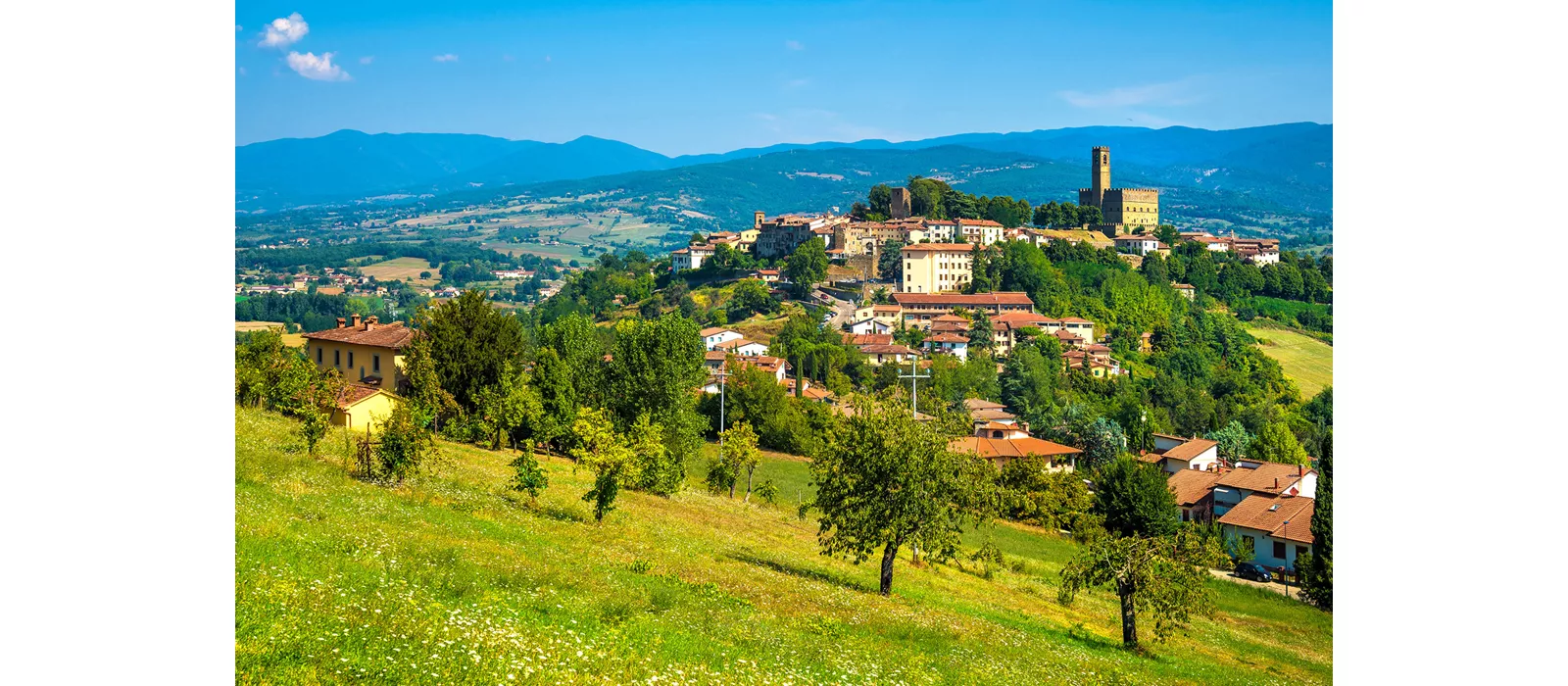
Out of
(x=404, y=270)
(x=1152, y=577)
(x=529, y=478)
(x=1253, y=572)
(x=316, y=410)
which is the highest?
(x=404, y=270)

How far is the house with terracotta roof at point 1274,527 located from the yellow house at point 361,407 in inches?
697

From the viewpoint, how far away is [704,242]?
76.9 meters

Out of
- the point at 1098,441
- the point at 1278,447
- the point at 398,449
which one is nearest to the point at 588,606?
the point at 398,449

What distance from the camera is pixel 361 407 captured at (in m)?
16.0

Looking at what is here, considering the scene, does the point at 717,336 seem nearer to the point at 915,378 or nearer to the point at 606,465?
the point at 915,378

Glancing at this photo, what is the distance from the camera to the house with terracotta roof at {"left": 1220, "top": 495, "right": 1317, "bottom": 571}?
22906mm

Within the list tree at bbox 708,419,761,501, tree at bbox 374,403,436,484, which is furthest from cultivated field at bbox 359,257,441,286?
tree at bbox 374,403,436,484

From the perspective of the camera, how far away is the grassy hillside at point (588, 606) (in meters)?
5.03

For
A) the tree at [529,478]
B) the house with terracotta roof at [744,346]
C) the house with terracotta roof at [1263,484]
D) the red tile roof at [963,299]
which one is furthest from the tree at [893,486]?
the red tile roof at [963,299]

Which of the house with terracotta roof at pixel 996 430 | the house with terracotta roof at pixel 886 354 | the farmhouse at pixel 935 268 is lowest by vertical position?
the house with terracotta roof at pixel 996 430

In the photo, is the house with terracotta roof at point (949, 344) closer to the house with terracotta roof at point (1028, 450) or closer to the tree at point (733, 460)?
the house with terracotta roof at point (1028, 450)

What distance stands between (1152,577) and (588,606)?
20.1ft

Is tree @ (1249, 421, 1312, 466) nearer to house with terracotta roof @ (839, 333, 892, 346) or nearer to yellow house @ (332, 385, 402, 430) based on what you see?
house with terracotta roof @ (839, 333, 892, 346)
